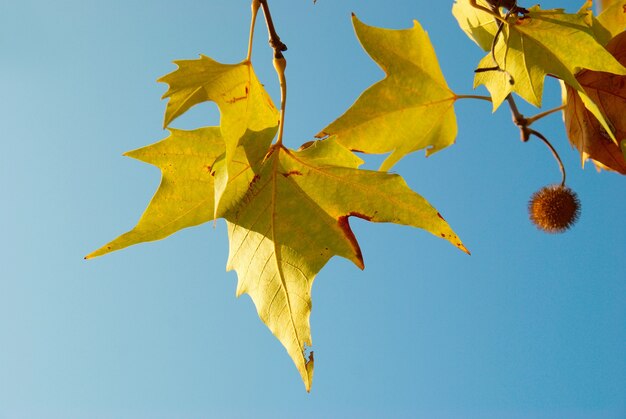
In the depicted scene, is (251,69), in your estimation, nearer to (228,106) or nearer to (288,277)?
(228,106)

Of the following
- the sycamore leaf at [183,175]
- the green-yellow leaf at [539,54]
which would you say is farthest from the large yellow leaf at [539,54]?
the sycamore leaf at [183,175]

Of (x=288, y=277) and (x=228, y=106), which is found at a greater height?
(x=228, y=106)

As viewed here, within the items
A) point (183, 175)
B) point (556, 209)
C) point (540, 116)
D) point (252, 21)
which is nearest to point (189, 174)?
point (183, 175)

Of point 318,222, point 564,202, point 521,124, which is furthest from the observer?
point 564,202

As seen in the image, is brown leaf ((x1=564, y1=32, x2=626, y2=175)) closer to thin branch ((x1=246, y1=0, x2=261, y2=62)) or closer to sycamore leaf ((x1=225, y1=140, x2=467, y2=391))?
sycamore leaf ((x1=225, y1=140, x2=467, y2=391))

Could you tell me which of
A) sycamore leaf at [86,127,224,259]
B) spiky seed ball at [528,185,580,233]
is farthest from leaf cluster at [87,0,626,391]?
spiky seed ball at [528,185,580,233]

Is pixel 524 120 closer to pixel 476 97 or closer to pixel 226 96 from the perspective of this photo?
pixel 476 97

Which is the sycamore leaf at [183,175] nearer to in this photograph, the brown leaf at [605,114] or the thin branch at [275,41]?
the thin branch at [275,41]

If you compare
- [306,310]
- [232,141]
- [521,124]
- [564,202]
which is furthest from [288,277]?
[564,202]
